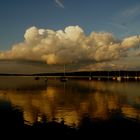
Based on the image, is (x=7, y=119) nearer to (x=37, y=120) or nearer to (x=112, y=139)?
(x=37, y=120)

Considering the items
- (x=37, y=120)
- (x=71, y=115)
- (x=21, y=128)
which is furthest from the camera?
(x=71, y=115)

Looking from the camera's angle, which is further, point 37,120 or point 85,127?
point 37,120

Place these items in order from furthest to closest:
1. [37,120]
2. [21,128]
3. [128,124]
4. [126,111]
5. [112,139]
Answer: [126,111], [37,120], [128,124], [21,128], [112,139]

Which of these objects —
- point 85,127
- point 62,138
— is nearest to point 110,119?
point 85,127

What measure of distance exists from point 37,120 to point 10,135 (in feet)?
39.4

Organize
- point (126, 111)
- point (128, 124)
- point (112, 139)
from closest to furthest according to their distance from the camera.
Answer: point (112, 139)
point (128, 124)
point (126, 111)

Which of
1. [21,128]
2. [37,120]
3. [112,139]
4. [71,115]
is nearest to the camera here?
[112,139]

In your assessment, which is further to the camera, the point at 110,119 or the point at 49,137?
the point at 110,119

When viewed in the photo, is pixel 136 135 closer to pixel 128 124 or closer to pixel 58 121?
pixel 128 124

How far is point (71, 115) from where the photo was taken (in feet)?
186

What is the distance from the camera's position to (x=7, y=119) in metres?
51.6

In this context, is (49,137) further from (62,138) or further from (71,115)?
(71,115)

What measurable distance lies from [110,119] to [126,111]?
11464 mm

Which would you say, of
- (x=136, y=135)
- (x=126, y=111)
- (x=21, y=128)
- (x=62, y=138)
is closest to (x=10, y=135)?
(x=21, y=128)
